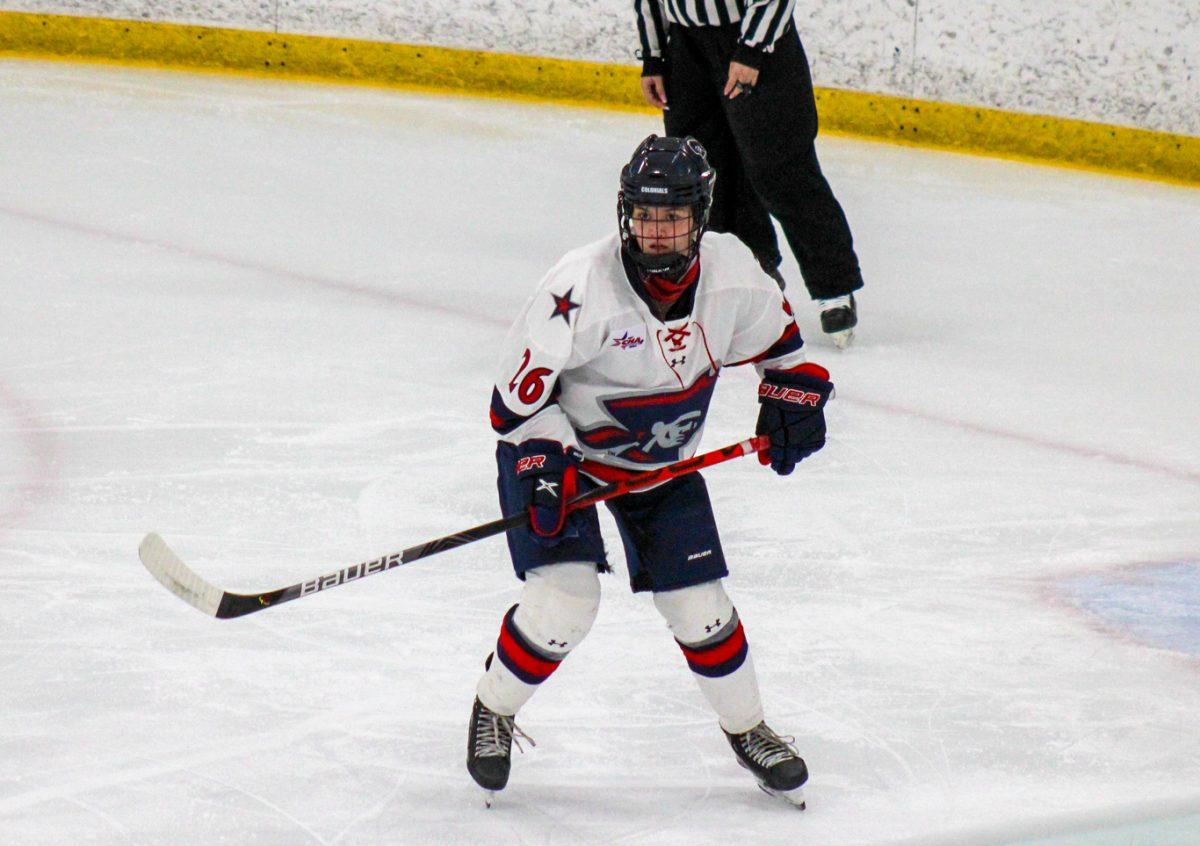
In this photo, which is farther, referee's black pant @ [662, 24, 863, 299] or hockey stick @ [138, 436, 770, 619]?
referee's black pant @ [662, 24, 863, 299]

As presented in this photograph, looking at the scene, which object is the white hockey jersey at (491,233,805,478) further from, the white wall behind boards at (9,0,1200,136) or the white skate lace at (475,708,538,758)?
the white wall behind boards at (9,0,1200,136)

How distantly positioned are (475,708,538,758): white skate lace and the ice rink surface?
0.23ft

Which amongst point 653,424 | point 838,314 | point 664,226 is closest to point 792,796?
point 653,424

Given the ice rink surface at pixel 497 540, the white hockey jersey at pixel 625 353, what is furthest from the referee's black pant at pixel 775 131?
the white hockey jersey at pixel 625 353

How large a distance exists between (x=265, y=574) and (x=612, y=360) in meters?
0.98

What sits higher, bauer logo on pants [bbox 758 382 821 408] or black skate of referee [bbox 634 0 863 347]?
bauer logo on pants [bbox 758 382 821 408]

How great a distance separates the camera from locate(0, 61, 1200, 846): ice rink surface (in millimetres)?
2098

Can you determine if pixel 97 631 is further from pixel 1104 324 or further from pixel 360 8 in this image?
pixel 360 8

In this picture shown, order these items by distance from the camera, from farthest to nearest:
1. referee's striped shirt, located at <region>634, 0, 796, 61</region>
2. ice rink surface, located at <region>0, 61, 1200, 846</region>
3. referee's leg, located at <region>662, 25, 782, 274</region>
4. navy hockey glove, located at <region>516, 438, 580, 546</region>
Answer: referee's leg, located at <region>662, 25, 782, 274</region>, referee's striped shirt, located at <region>634, 0, 796, 61</region>, ice rink surface, located at <region>0, 61, 1200, 846</region>, navy hockey glove, located at <region>516, 438, 580, 546</region>

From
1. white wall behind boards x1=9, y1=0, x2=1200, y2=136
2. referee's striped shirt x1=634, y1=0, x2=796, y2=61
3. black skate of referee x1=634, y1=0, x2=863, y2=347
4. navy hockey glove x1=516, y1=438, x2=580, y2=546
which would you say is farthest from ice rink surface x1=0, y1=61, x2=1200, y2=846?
referee's striped shirt x1=634, y1=0, x2=796, y2=61

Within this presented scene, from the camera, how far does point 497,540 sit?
9.41ft

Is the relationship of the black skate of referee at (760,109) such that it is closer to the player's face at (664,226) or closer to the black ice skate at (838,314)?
the black ice skate at (838,314)

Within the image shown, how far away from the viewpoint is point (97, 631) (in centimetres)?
247

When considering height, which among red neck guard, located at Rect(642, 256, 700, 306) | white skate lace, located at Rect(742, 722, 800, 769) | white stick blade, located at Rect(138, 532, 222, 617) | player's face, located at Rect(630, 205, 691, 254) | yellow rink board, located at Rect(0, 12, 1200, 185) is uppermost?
→ player's face, located at Rect(630, 205, 691, 254)
